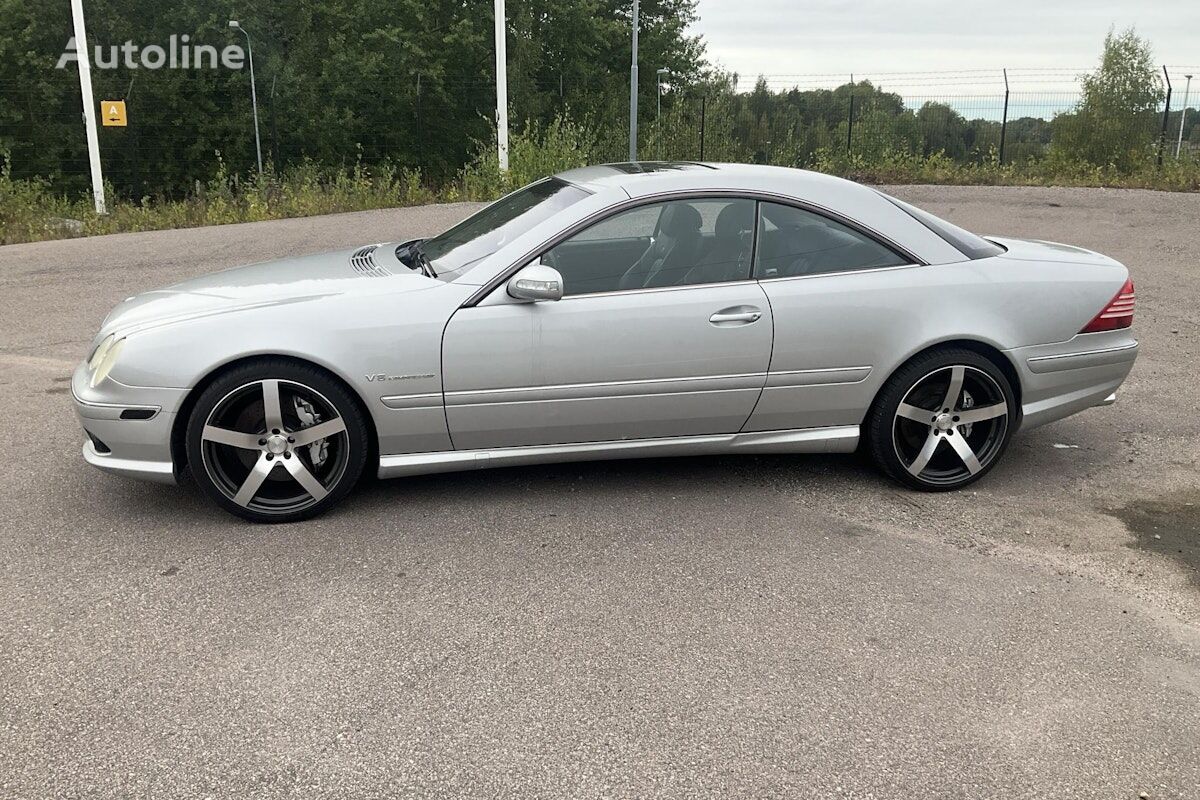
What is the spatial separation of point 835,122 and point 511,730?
2603 centimetres

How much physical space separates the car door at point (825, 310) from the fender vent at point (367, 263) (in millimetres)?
1760

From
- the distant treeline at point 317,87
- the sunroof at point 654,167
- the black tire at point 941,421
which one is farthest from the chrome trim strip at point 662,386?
the distant treeline at point 317,87

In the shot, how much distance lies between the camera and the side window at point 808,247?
14.8 feet

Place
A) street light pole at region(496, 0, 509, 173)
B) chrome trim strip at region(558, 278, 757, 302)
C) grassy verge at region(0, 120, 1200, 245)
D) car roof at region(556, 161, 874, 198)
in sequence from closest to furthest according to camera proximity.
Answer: chrome trim strip at region(558, 278, 757, 302), car roof at region(556, 161, 874, 198), grassy verge at region(0, 120, 1200, 245), street light pole at region(496, 0, 509, 173)

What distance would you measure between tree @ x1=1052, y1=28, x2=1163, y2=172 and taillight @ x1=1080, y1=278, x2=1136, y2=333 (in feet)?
59.1

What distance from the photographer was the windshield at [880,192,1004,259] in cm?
474

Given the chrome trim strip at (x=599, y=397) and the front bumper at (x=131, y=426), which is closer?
the front bumper at (x=131, y=426)

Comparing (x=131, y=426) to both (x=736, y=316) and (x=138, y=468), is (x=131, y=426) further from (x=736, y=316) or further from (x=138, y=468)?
(x=736, y=316)

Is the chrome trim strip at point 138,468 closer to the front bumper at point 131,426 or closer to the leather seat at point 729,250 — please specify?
the front bumper at point 131,426

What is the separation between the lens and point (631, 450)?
14.8 feet

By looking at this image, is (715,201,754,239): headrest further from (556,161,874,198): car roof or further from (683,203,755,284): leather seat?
(556,161,874,198): car roof

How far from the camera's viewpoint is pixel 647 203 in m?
4.50

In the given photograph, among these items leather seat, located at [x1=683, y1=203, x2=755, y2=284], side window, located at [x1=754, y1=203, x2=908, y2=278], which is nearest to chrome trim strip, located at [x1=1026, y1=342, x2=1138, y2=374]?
side window, located at [x1=754, y1=203, x2=908, y2=278]

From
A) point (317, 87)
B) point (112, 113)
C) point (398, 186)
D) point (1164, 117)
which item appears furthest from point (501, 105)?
point (317, 87)
